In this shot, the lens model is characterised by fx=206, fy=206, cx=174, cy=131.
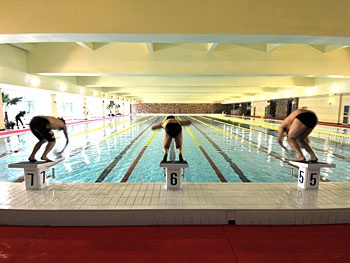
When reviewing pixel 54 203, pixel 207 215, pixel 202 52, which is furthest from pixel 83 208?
pixel 202 52

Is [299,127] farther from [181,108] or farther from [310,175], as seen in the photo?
[181,108]

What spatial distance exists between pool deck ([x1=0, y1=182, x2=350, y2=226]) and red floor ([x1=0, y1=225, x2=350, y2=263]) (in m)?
0.08

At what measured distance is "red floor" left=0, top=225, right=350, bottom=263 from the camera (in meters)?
1.74

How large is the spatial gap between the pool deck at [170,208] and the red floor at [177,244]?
0.27 ft

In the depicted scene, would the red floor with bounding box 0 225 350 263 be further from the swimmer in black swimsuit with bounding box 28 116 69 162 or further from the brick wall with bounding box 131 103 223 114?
the brick wall with bounding box 131 103 223 114

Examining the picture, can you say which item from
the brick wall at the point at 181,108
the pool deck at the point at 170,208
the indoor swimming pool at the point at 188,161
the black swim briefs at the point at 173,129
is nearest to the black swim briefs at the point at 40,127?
the pool deck at the point at 170,208

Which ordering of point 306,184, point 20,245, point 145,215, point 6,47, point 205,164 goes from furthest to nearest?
point 6,47, point 205,164, point 306,184, point 145,215, point 20,245

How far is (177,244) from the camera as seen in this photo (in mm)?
1914

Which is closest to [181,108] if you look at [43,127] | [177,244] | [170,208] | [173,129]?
[173,129]

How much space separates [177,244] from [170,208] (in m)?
0.41

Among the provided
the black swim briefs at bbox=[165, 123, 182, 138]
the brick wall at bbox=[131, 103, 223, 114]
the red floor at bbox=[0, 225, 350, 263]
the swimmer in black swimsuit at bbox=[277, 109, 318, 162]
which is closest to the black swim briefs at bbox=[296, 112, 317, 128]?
the swimmer in black swimsuit at bbox=[277, 109, 318, 162]

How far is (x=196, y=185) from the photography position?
2963 millimetres

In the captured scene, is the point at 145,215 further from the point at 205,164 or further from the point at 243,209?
the point at 205,164
